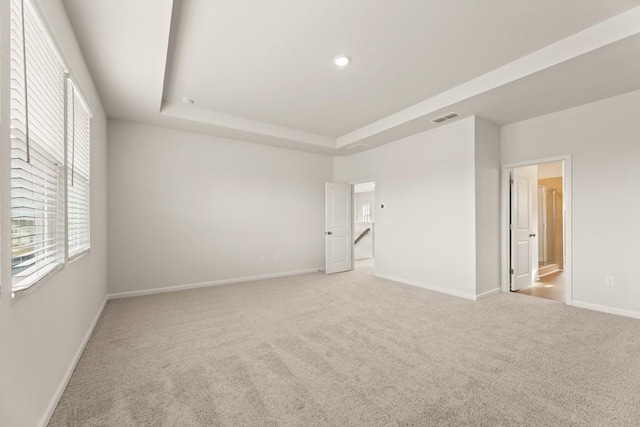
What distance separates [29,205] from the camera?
1612 millimetres

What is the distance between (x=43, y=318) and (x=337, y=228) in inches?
199

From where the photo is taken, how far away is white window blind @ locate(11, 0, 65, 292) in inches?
56.2

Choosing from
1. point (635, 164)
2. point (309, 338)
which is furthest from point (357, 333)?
point (635, 164)

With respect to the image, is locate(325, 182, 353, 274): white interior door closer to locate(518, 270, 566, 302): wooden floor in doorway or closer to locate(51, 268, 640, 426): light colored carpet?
locate(51, 268, 640, 426): light colored carpet

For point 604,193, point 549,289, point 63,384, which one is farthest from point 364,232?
point 63,384

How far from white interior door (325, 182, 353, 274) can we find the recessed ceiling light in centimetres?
327

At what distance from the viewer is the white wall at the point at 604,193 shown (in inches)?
135

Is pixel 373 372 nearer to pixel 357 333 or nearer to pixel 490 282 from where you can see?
pixel 357 333

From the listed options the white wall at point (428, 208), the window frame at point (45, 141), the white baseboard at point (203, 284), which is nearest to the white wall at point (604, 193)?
the white wall at point (428, 208)

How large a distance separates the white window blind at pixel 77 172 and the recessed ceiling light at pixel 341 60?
229 cm

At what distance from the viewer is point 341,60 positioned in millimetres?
2990

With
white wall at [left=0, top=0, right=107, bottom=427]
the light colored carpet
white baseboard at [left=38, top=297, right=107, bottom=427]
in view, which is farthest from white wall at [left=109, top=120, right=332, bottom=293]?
white baseboard at [left=38, top=297, right=107, bottom=427]

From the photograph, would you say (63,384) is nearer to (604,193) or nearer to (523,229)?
(604,193)

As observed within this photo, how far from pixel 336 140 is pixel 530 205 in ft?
12.0
